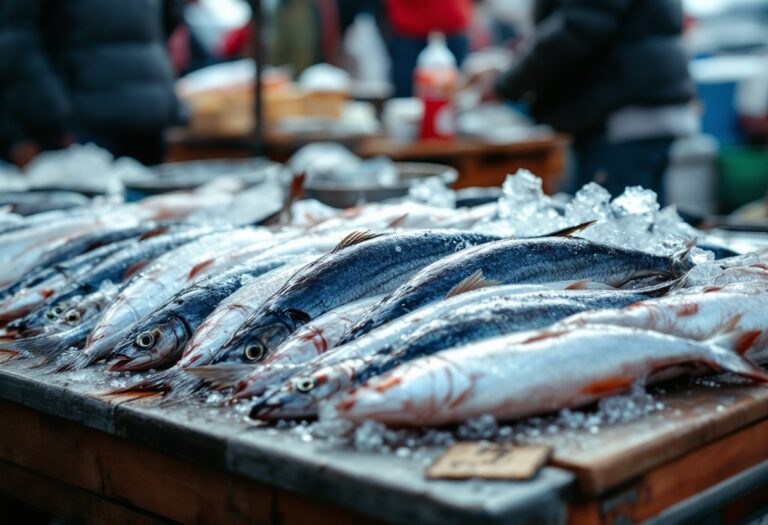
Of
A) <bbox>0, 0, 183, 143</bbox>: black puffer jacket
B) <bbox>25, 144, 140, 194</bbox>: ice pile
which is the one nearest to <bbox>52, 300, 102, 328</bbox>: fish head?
<bbox>25, 144, 140, 194</bbox>: ice pile

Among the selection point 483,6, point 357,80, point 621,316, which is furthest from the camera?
point 483,6

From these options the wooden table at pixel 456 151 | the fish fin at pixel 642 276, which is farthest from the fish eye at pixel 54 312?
the wooden table at pixel 456 151

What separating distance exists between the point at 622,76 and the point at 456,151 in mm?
1401

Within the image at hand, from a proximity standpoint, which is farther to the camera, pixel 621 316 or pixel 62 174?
pixel 62 174

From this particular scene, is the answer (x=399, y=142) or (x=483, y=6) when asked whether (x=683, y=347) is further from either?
(x=483, y=6)

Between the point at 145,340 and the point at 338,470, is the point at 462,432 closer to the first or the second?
the point at 338,470

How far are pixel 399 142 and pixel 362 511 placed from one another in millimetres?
5699

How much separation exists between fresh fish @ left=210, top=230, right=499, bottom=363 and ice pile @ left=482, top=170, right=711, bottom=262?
27 centimetres

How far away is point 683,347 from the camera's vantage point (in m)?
1.74

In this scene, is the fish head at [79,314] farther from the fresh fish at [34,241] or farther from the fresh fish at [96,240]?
the fresh fish at [34,241]

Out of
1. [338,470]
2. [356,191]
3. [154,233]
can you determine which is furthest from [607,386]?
[356,191]

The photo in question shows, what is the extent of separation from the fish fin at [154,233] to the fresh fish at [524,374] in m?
1.47

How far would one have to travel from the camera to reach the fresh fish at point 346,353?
5.68ft

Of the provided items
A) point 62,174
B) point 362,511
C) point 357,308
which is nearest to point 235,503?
point 362,511
